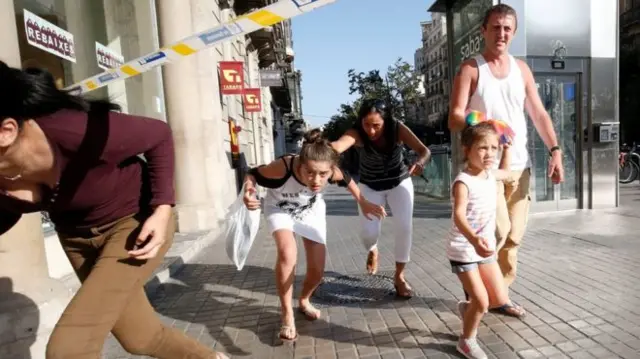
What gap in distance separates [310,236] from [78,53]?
5.07 m

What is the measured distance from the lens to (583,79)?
7.83 m

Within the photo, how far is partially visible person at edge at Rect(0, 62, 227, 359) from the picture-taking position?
65.6 inches

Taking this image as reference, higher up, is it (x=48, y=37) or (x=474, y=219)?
(x=48, y=37)

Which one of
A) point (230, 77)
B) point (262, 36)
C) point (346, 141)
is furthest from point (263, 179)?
point (262, 36)

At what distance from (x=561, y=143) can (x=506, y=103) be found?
19.1 feet

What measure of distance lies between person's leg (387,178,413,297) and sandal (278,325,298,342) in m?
1.14

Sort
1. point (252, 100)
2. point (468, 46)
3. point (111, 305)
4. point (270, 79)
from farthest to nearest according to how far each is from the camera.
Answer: point (270, 79)
point (252, 100)
point (468, 46)
point (111, 305)

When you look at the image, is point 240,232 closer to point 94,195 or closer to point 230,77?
point 94,195

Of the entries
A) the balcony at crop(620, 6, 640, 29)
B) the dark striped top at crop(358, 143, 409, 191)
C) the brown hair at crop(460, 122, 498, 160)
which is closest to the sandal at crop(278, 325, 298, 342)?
the dark striped top at crop(358, 143, 409, 191)

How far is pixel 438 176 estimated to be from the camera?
1212cm

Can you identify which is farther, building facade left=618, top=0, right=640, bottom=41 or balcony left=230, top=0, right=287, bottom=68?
building facade left=618, top=0, right=640, bottom=41

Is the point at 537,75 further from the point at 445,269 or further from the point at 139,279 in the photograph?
the point at 139,279

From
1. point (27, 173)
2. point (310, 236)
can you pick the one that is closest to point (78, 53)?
point (310, 236)

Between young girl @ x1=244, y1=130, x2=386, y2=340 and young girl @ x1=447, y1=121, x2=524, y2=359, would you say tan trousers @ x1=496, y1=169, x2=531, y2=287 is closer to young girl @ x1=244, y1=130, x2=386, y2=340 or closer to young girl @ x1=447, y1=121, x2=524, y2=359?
young girl @ x1=447, y1=121, x2=524, y2=359
